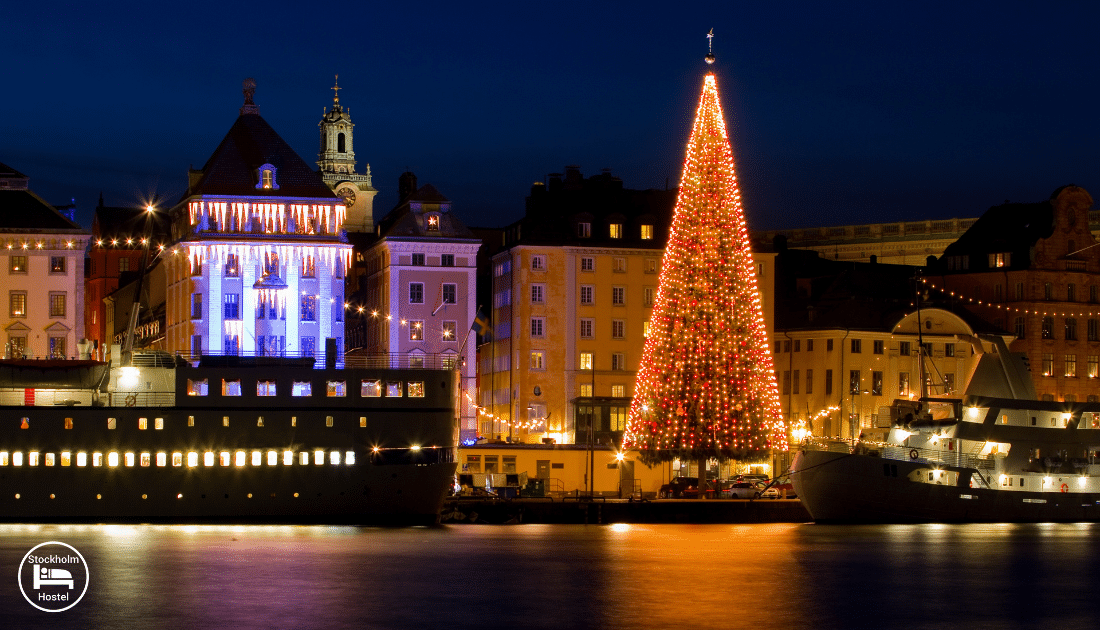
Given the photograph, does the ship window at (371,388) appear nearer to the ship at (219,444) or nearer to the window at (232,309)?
the ship at (219,444)

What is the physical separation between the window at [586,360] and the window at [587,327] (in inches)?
38.1

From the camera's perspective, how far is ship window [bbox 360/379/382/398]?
7261cm

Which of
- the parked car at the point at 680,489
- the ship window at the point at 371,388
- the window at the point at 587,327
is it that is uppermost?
the window at the point at 587,327

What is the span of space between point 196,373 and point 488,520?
1420 centimetres

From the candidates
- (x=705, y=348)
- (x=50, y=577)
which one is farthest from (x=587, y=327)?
(x=50, y=577)

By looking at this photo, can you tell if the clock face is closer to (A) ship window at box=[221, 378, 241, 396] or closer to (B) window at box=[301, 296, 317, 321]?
(B) window at box=[301, 296, 317, 321]

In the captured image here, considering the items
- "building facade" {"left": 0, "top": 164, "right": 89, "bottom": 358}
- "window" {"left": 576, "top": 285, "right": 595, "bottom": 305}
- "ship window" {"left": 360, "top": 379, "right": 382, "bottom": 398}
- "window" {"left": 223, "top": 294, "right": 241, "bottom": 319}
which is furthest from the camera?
"window" {"left": 576, "top": 285, "right": 595, "bottom": 305}

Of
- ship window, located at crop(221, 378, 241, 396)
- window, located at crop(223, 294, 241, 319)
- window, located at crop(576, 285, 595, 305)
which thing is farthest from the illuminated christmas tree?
window, located at crop(223, 294, 241, 319)

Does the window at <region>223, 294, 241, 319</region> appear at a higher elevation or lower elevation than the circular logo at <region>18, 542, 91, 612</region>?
higher

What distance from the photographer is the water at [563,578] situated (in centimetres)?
4597

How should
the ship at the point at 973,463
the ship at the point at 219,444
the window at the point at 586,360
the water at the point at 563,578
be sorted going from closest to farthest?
the water at the point at 563,578 < the ship at the point at 219,444 < the ship at the point at 973,463 < the window at the point at 586,360

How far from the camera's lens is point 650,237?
104 meters

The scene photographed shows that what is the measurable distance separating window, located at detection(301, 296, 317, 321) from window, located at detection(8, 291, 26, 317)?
48.9 feet

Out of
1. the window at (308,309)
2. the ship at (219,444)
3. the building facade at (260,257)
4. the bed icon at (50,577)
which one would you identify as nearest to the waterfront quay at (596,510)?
the ship at (219,444)
